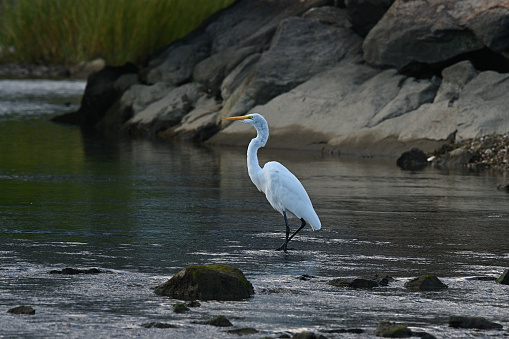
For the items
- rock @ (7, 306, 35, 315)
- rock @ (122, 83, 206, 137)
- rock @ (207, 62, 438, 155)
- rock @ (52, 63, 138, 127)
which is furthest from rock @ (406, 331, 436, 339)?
rock @ (52, 63, 138, 127)

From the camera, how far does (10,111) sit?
33156 mm

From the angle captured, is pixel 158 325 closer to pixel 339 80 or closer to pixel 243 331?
pixel 243 331

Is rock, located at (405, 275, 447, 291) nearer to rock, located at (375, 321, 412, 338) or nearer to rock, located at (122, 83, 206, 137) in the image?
rock, located at (375, 321, 412, 338)

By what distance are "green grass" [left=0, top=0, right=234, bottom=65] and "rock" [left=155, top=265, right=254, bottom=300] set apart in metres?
25.9

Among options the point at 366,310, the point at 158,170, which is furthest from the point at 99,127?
the point at 366,310

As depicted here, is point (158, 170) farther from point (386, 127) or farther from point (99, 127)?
point (99, 127)

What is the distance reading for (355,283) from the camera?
797 cm

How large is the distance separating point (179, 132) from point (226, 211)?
13.5 m

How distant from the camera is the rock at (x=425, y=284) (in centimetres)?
791

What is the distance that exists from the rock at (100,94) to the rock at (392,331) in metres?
24.0

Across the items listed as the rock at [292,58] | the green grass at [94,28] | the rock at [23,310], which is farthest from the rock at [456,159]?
the green grass at [94,28]

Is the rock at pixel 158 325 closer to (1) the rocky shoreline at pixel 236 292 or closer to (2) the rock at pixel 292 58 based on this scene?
(1) the rocky shoreline at pixel 236 292

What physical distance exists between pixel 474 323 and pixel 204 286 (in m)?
2.16

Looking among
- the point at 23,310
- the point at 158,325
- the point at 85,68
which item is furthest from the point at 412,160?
the point at 85,68
